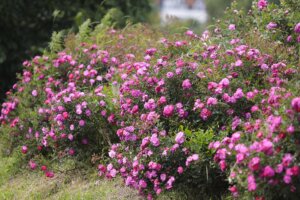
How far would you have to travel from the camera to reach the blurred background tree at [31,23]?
31.8ft

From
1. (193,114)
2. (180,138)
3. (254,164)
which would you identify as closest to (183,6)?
(193,114)

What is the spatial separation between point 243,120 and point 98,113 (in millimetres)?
1520

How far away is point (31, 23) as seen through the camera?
1012 centimetres

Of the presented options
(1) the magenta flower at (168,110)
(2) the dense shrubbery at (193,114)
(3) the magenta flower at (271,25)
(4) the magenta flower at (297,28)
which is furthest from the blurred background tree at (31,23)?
(1) the magenta flower at (168,110)

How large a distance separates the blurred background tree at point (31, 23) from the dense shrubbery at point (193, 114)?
3340 millimetres

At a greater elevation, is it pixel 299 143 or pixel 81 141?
pixel 81 141

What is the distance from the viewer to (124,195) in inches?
194

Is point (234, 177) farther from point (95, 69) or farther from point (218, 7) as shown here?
point (218, 7)

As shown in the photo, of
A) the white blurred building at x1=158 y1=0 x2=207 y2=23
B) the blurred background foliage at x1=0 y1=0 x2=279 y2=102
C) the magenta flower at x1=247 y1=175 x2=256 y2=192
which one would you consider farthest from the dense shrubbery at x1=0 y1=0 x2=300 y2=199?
the white blurred building at x1=158 y1=0 x2=207 y2=23

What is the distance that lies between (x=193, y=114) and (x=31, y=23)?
5896 millimetres

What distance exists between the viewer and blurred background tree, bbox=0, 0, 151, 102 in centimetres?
970

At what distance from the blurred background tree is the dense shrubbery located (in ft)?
11.0

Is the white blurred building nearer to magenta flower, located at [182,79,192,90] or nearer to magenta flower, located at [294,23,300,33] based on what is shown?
magenta flower, located at [294,23,300,33]

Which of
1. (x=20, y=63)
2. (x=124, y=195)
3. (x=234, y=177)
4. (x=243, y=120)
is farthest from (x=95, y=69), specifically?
(x=20, y=63)
